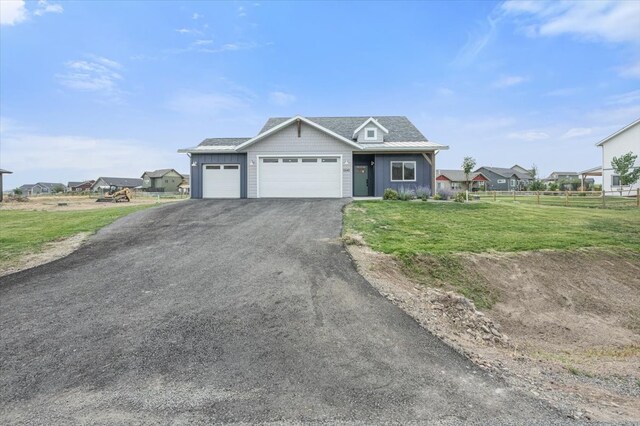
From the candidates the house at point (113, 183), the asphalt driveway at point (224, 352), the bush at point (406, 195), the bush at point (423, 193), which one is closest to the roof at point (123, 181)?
the house at point (113, 183)

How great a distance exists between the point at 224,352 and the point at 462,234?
9.31 m

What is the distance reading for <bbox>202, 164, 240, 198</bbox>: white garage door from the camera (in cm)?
2172

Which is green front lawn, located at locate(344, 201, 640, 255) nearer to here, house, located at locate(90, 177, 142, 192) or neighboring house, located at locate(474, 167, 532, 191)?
neighboring house, located at locate(474, 167, 532, 191)

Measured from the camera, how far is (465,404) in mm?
3354

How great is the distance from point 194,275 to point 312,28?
57.9 feet

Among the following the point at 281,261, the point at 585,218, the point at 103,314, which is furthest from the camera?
the point at 585,218

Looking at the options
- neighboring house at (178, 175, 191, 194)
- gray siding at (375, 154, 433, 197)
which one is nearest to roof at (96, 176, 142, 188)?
neighboring house at (178, 175, 191, 194)

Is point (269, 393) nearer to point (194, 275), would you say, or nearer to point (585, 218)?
point (194, 275)

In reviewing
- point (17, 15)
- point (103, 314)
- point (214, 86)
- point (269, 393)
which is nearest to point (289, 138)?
point (214, 86)

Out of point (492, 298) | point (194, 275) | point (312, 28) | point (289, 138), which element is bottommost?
point (492, 298)

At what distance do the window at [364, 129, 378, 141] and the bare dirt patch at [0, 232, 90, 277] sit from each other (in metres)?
16.6

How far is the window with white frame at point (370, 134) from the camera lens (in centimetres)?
2259

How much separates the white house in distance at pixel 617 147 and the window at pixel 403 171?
2404cm

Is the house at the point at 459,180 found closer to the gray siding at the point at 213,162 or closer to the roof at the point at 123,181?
the gray siding at the point at 213,162
